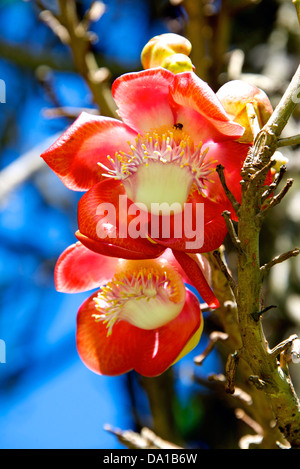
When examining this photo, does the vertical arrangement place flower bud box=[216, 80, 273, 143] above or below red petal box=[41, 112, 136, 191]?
above

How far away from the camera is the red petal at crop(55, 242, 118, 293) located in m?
0.76

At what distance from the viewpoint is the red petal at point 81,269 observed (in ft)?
2.51

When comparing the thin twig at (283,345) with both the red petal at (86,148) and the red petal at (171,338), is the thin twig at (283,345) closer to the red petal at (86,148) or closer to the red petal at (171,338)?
the red petal at (171,338)

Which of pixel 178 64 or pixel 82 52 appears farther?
pixel 82 52

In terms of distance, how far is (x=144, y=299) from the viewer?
682 millimetres

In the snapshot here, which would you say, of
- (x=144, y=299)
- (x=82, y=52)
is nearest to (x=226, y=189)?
(x=144, y=299)

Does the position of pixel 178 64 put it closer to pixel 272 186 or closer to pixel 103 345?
pixel 272 186

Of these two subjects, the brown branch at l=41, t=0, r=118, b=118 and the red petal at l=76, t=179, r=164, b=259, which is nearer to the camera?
the red petal at l=76, t=179, r=164, b=259

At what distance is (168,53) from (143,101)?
0.23 feet

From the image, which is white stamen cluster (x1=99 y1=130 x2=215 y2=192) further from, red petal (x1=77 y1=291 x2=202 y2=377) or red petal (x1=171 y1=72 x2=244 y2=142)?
red petal (x1=77 y1=291 x2=202 y2=377)

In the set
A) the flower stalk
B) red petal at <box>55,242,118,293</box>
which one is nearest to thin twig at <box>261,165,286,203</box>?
the flower stalk

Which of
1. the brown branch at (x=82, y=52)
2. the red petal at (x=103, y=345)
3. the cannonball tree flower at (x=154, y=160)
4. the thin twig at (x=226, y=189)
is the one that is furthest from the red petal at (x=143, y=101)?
the brown branch at (x=82, y=52)

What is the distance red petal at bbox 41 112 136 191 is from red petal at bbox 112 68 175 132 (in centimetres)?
2

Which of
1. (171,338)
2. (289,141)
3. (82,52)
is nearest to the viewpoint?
(289,141)
